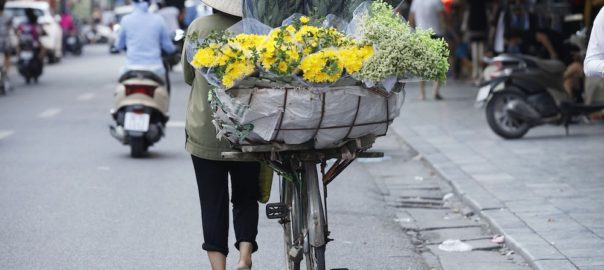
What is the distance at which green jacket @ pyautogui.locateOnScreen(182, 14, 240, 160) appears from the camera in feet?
18.5

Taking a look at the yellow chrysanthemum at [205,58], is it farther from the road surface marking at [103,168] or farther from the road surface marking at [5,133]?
the road surface marking at [5,133]

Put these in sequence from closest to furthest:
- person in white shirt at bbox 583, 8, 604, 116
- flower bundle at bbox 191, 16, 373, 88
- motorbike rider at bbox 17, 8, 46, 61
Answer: flower bundle at bbox 191, 16, 373, 88 → person in white shirt at bbox 583, 8, 604, 116 → motorbike rider at bbox 17, 8, 46, 61

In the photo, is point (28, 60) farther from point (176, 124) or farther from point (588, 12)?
point (588, 12)

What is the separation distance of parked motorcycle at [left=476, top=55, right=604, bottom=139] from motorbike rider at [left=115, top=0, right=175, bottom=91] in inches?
148

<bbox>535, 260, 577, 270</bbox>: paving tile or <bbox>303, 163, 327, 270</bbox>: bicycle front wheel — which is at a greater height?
<bbox>303, 163, 327, 270</bbox>: bicycle front wheel

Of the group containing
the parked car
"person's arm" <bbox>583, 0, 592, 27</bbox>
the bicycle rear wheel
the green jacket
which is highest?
the green jacket

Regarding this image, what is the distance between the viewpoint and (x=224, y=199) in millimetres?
5875

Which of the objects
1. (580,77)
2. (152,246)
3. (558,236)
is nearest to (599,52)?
(558,236)

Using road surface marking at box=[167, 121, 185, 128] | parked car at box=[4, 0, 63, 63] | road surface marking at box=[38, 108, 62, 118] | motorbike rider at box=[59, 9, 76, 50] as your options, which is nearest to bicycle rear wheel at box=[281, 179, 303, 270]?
road surface marking at box=[167, 121, 185, 128]

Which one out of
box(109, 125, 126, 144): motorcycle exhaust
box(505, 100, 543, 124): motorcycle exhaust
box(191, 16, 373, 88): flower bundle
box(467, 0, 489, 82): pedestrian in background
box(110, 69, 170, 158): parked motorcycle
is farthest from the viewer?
box(467, 0, 489, 82): pedestrian in background

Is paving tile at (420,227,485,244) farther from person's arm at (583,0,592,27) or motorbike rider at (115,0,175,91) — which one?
person's arm at (583,0,592,27)

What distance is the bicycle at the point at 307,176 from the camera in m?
5.27

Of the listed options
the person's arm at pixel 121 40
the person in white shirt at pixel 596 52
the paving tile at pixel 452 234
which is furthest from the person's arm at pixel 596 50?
the person's arm at pixel 121 40

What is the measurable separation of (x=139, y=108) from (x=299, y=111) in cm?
763
